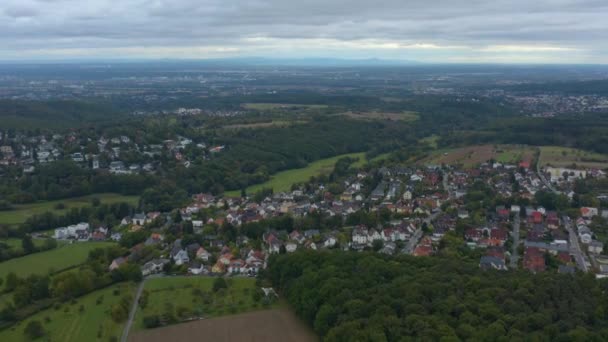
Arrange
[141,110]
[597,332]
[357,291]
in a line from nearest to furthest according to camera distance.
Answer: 1. [597,332]
2. [357,291]
3. [141,110]

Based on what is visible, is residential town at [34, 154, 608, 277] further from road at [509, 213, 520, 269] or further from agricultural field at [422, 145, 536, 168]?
agricultural field at [422, 145, 536, 168]

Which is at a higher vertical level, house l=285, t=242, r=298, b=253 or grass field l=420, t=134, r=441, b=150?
grass field l=420, t=134, r=441, b=150

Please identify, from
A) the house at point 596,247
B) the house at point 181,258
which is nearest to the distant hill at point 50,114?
the house at point 181,258

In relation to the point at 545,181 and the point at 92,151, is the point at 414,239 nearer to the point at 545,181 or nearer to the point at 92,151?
the point at 545,181

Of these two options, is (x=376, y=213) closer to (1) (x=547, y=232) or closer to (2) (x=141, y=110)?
(1) (x=547, y=232)

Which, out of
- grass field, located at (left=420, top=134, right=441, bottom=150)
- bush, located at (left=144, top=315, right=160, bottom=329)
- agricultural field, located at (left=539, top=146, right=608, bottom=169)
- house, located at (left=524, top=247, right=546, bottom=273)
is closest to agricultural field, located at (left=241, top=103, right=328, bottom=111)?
grass field, located at (left=420, top=134, right=441, bottom=150)

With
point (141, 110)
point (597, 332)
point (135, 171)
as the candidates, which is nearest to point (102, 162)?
point (135, 171)
